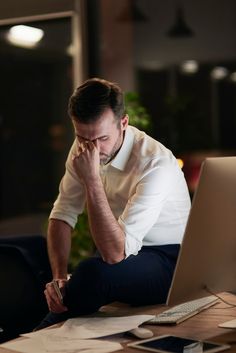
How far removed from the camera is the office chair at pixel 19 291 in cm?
238

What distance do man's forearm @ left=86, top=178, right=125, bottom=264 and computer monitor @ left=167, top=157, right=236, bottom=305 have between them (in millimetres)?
399

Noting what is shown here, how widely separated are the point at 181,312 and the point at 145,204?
0.37 meters

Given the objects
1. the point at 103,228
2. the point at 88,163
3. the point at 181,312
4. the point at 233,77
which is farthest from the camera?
the point at 233,77

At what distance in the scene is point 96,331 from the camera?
5.74 ft

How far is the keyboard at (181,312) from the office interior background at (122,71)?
269cm

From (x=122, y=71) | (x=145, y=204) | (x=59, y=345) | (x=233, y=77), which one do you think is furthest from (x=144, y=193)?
(x=122, y=71)

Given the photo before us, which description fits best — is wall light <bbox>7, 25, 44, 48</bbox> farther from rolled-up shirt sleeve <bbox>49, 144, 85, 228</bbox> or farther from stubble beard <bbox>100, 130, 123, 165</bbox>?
stubble beard <bbox>100, 130, 123, 165</bbox>

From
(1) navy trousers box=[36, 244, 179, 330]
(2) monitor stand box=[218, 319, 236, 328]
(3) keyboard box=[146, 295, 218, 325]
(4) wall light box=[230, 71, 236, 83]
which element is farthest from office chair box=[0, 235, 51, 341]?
(4) wall light box=[230, 71, 236, 83]

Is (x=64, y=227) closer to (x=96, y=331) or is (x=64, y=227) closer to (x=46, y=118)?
(x=96, y=331)

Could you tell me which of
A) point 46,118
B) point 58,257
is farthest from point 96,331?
point 46,118

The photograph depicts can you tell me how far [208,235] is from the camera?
1602 mm

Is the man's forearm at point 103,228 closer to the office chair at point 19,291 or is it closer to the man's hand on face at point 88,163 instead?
the man's hand on face at point 88,163

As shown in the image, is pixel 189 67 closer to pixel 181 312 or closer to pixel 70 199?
pixel 70 199

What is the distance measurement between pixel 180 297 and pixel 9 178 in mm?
4198
